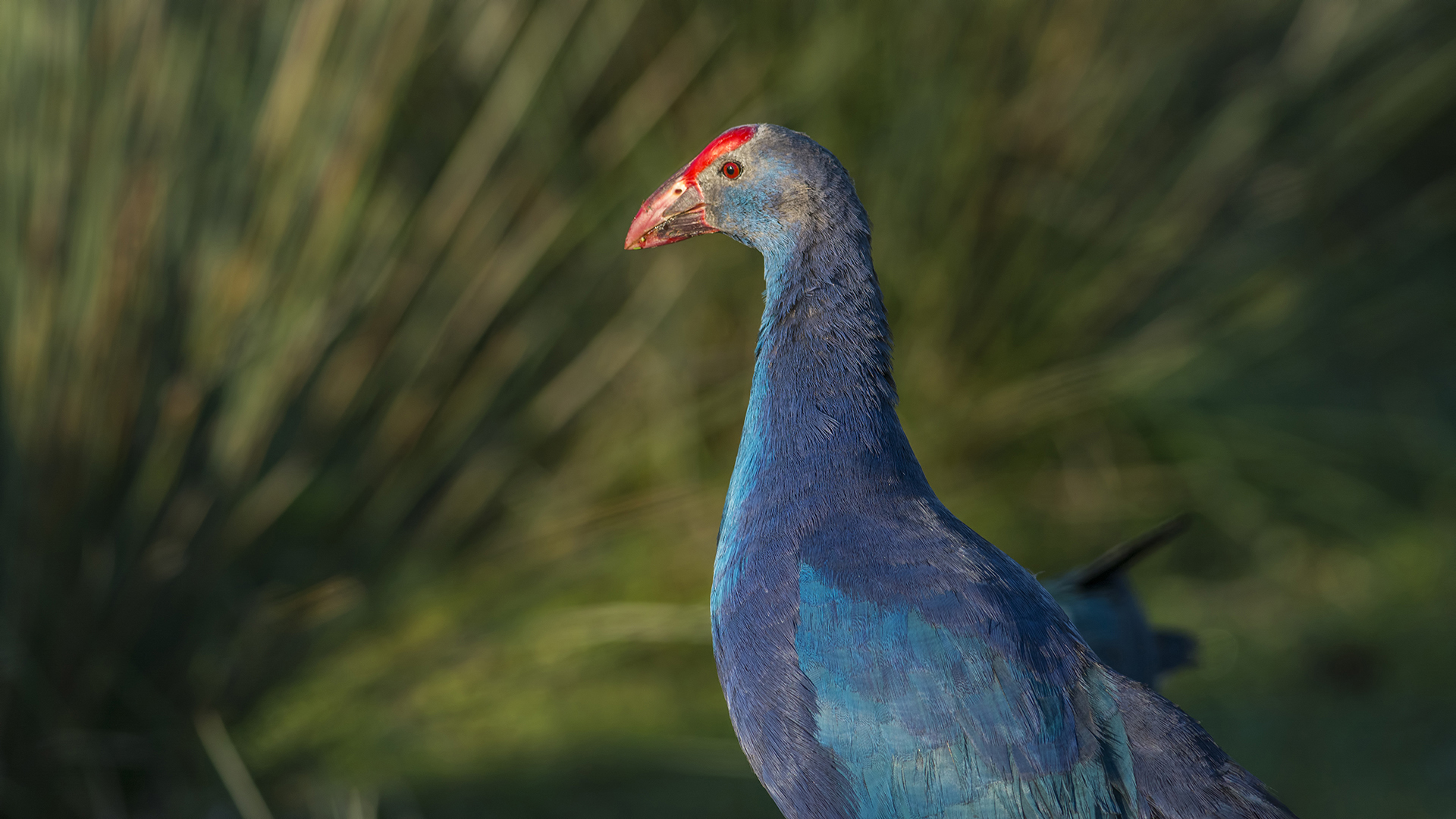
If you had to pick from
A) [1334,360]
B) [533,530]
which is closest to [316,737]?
[533,530]

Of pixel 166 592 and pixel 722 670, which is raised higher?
pixel 166 592

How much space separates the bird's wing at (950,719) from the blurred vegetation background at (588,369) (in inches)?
27.6

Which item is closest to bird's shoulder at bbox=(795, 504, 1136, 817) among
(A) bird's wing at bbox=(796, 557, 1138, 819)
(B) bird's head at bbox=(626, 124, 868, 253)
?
(A) bird's wing at bbox=(796, 557, 1138, 819)

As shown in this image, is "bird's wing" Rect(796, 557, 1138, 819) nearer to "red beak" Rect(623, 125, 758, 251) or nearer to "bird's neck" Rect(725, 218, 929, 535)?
"bird's neck" Rect(725, 218, 929, 535)

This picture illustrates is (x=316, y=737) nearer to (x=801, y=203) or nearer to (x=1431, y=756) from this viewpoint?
(x=801, y=203)

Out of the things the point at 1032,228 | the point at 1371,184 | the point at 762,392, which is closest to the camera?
the point at 762,392

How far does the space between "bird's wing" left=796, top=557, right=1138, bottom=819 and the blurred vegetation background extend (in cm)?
70

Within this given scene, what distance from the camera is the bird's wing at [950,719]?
1247mm

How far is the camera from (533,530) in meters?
2.33

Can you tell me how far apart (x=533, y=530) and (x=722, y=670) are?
102 centimetres

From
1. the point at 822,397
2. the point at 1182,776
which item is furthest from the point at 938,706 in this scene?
the point at 822,397

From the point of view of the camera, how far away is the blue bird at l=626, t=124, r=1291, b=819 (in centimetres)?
126

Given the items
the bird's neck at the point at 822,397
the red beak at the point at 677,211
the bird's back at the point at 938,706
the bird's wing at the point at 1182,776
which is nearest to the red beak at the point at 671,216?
the red beak at the point at 677,211

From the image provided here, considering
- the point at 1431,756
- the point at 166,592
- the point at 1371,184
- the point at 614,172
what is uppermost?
the point at 1371,184
